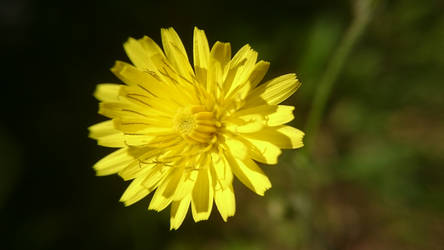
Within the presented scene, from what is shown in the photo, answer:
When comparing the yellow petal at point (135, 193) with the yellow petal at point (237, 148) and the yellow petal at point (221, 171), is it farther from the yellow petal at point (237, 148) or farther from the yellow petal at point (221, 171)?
the yellow petal at point (237, 148)

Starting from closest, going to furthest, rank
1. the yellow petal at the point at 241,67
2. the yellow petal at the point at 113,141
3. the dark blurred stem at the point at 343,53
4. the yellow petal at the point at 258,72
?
1. the yellow petal at the point at 258,72
2. the yellow petal at the point at 241,67
3. the yellow petal at the point at 113,141
4. the dark blurred stem at the point at 343,53

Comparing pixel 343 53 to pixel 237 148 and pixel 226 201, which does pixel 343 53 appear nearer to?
pixel 237 148

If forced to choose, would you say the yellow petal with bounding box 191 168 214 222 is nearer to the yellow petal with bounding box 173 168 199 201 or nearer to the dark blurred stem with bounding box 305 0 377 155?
the yellow petal with bounding box 173 168 199 201

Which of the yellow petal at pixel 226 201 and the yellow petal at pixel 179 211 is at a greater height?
the yellow petal at pixel 226 201

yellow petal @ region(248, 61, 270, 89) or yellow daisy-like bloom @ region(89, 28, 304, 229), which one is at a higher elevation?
yellow petal @ region(248, 61, 270, 89)

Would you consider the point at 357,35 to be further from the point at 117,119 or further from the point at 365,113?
the point at 117,119

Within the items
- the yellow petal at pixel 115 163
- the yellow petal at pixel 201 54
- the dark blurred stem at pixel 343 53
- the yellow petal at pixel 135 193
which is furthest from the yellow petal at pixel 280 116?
the yellow petal at pixel 115 163

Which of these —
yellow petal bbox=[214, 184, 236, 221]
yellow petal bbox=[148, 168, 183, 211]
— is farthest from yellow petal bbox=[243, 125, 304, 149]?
yellow petal bbox=[148, 168, 183, 211]

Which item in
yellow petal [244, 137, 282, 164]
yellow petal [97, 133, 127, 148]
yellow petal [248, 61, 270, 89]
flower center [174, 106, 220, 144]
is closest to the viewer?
yellow petal [244, 137, 282, 164]
